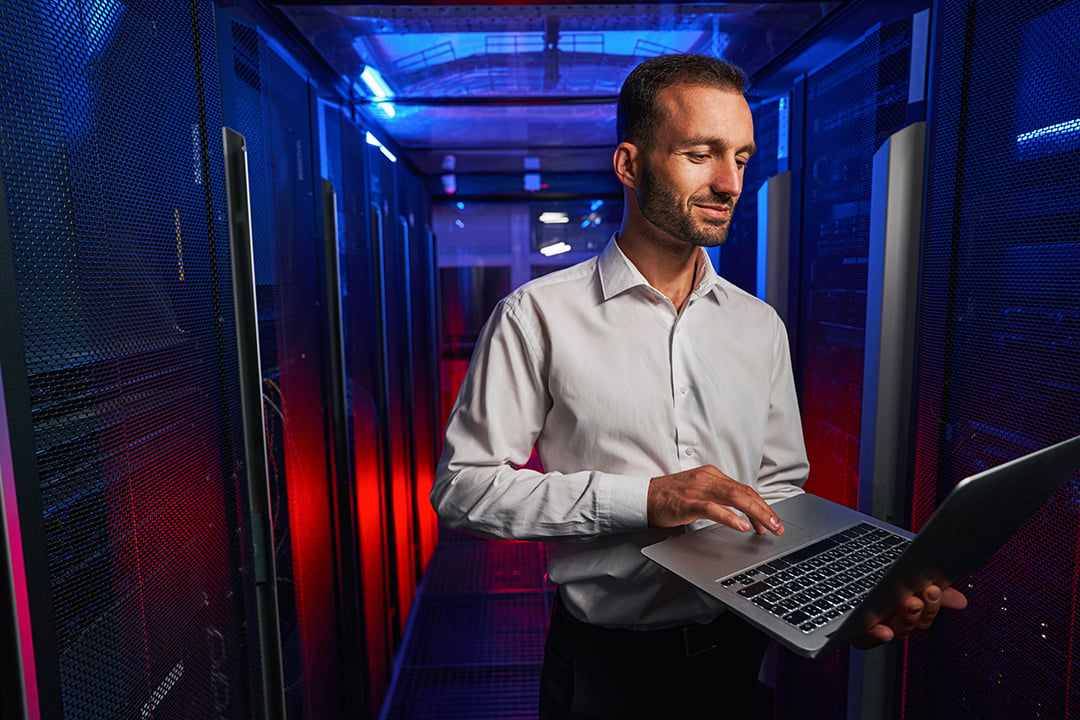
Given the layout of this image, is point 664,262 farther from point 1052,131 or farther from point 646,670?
point 646,670

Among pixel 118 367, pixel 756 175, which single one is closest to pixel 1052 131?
pixel 756 175

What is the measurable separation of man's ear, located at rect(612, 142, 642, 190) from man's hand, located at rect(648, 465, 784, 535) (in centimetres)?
53

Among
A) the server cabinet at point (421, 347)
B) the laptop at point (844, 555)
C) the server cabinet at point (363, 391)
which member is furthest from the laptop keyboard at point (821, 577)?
the server cabinet at point (421, 347)

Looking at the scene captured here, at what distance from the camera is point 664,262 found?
3.81ft

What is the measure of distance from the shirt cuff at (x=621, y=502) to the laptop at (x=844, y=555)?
53mm

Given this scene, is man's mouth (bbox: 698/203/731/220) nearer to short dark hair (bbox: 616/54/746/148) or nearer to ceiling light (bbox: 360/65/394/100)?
short dark hair (bbox: 616/54/746/148)

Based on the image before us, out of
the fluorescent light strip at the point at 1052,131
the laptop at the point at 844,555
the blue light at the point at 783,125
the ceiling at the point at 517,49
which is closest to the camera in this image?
the laptop at the point at 844,555

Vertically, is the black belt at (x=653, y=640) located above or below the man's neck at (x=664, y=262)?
below

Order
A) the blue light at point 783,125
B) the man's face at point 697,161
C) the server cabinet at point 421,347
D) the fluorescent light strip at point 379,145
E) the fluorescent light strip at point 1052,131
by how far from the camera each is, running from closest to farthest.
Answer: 1. the fluorescent light strip at point 1052,131
2. the man's face at point 697,161
3. the blue light at point 783,125
4. the fluorescent light strip at point 379,145
5. the server cabinet at point 421,347

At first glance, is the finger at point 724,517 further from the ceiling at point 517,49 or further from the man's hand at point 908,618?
the ceiling at point 517,49

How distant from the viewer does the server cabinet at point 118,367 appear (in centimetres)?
65

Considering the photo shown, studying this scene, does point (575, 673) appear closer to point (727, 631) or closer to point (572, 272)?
point (727, 631)

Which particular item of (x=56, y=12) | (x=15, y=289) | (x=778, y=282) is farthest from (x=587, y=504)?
(x=778, y=282)

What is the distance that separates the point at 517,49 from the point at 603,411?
4.18ft
